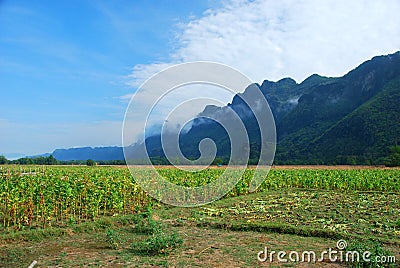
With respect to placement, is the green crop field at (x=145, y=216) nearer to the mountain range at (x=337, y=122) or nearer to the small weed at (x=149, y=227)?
the small weed at (x=149, y=227)

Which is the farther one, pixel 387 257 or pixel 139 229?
pixel 139 229

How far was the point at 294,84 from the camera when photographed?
5059 inches

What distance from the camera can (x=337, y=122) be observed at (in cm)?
6706

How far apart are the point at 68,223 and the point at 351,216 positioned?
8947mm

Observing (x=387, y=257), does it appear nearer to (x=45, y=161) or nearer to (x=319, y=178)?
(x=319, y=178)

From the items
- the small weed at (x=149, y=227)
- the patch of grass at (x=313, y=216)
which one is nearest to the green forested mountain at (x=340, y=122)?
the patch of grass at (x=313, y=216)

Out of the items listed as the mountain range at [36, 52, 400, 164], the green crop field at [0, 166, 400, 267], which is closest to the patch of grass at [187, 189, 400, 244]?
the green crop field at [0, 166, 400, 267]

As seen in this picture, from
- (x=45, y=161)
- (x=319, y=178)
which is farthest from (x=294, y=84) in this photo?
(x=319, y=178)
